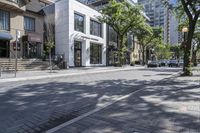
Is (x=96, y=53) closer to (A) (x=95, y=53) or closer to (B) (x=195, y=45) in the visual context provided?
(A) (x=95, y=53)

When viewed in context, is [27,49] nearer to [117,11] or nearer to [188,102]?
[117,11]

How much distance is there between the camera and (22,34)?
3142cm

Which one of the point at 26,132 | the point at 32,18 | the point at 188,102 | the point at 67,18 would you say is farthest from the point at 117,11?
the point at 26,132

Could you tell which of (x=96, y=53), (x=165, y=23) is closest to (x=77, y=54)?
(x=96, y=53)

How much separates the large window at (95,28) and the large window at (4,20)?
51.8 feet

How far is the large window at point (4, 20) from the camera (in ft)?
95.4

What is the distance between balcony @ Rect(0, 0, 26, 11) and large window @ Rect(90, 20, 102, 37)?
14.1 m

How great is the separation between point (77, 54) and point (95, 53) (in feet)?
20.4

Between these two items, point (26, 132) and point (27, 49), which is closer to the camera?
point (26, 132)

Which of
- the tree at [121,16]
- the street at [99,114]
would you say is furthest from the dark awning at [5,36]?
the street at [99,114]

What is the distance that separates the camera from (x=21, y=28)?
31.2m

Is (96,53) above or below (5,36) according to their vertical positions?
below

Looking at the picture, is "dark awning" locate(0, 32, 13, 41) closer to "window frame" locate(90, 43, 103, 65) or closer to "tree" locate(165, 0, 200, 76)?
"window frame" locate(90, 43, 103, 65)

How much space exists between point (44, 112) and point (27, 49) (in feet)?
88.1
